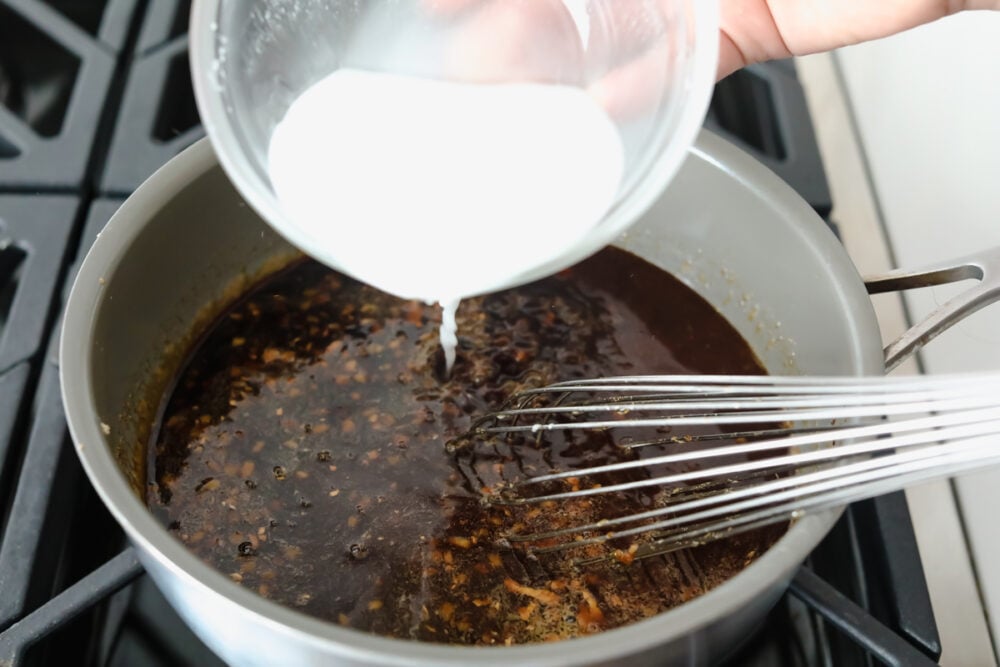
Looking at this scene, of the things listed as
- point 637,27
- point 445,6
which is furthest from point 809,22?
point 445,6

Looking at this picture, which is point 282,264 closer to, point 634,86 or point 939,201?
point 634,86

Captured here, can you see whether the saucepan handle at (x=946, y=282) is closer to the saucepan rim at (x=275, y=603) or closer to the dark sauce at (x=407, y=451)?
the saucepan rim at (x=275, y=603)

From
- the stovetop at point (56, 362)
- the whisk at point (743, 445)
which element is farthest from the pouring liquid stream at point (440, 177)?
the stovetop at point (56, 362)

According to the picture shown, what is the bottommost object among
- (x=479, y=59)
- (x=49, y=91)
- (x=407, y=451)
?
(x=407, y=451)

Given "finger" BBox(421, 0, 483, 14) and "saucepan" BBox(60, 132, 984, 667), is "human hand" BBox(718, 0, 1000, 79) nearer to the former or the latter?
"saucepan" BBox(60, 132, 984, 667)

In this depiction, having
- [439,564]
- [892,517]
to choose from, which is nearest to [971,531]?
[892,517]
